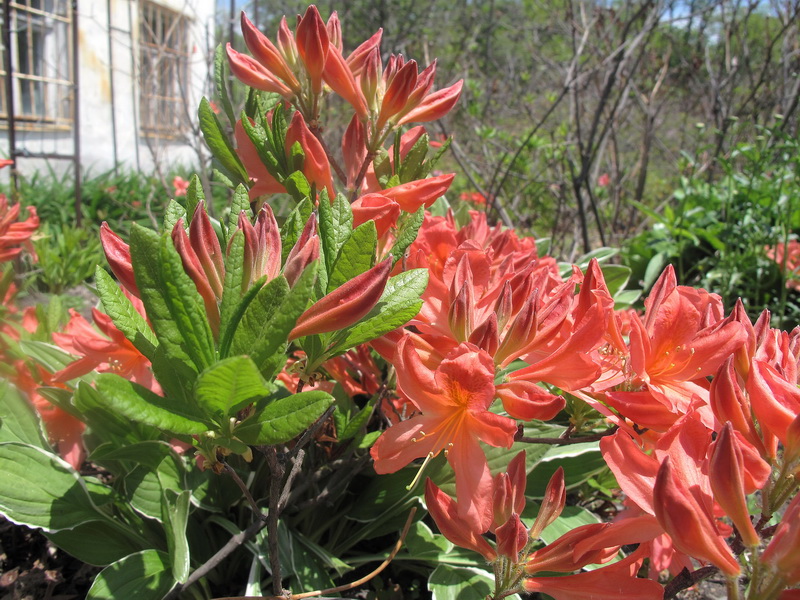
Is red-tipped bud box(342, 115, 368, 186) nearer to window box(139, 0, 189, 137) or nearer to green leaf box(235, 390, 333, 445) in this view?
green leaf box(235, 390, 333, 445)

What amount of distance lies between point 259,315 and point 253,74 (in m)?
0.57

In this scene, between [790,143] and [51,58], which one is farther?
[51,58]

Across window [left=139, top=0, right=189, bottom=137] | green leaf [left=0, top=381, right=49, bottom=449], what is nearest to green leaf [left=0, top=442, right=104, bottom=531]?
green leaf [left=0, top=381, right=49, bottom=449]

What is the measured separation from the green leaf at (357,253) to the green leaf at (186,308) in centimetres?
18

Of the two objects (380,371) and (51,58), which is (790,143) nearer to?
(380,371)

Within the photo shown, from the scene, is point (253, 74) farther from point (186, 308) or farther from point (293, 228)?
point (186, 308)

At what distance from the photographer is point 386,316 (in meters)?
0.70

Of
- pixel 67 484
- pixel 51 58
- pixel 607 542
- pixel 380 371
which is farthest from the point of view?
pixel 51 58

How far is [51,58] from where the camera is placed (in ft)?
26.1

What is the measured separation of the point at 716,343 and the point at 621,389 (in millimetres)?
141

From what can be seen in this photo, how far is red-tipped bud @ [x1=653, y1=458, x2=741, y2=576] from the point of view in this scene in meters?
0.52

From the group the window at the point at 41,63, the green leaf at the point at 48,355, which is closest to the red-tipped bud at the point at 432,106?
the green leaf at the point at 48,355

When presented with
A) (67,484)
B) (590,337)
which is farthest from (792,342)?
(67,484)

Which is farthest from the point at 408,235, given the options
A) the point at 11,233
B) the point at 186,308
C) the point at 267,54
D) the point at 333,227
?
the point at 11,233
